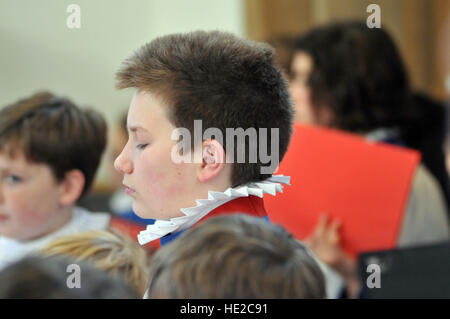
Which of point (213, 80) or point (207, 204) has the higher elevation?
point (213, 80)

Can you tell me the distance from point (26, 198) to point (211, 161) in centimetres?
43

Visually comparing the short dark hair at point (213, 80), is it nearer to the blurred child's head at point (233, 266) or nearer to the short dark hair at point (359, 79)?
the blurred child's head at point (233, 266)

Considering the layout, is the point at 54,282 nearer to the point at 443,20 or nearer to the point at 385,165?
the point at 385,165

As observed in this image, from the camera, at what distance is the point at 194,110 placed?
0.59 m

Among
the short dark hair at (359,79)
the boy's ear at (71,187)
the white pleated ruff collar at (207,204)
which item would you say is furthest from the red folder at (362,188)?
the white pleated ruff collar at (207,204)

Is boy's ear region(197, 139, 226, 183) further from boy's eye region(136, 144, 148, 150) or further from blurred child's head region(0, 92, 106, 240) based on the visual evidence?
blurred child's head region(0, 92, 106, 240)

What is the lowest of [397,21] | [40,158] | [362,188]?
[362,188]

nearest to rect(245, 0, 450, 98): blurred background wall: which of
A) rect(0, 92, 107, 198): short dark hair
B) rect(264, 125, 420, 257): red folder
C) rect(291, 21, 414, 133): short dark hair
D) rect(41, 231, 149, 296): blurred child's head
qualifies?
rect(291, 21, 414, 133): short dark hair

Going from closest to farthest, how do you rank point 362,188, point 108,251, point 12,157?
1. point 108,251
2. point 12,157
3. point 362,188

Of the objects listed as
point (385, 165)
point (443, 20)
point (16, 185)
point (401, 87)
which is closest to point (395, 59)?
point (401, 87)

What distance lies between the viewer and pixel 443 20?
2.05 meters

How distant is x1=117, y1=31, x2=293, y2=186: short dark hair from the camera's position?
1.93 ft

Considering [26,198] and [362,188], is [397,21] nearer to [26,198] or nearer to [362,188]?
[362,188]

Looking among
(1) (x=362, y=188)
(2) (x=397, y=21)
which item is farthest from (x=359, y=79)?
(2) (x=397, y=21)
